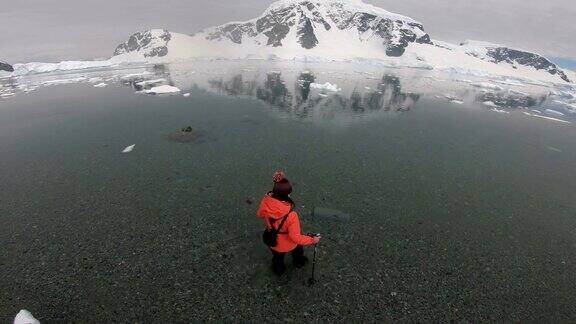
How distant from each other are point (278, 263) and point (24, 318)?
588cm

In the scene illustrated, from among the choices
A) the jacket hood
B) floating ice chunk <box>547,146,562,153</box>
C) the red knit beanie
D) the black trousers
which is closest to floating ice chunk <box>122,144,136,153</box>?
the black trousers

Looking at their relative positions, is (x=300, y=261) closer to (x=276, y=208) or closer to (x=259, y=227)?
(x=259, y=227)

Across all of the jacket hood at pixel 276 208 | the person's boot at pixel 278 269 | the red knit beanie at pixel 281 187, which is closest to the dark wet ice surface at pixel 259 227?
the person's boot at pixel 278 269

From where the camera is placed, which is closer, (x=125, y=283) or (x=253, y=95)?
(x=125, y=283)

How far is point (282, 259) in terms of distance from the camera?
26.6 ft

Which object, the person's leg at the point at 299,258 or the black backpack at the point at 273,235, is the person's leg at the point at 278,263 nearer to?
the person's leg at the point at 299,258

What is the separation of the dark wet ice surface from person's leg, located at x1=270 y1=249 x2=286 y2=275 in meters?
0.27

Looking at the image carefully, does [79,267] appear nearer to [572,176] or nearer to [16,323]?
[16,323]

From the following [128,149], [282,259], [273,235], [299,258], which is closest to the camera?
[273,235]

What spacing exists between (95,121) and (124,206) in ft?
60.5

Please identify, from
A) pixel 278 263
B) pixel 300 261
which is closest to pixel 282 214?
pixel 278 263

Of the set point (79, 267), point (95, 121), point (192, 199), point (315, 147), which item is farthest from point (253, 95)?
point (79, 267)

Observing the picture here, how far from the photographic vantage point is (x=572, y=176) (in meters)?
18.0

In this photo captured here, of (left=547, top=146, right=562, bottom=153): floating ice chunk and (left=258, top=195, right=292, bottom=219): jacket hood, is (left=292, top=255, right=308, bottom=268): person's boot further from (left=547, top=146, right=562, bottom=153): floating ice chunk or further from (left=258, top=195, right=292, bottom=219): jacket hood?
(left=547, top=146, right=562, bottom=153): floating ice chunk
